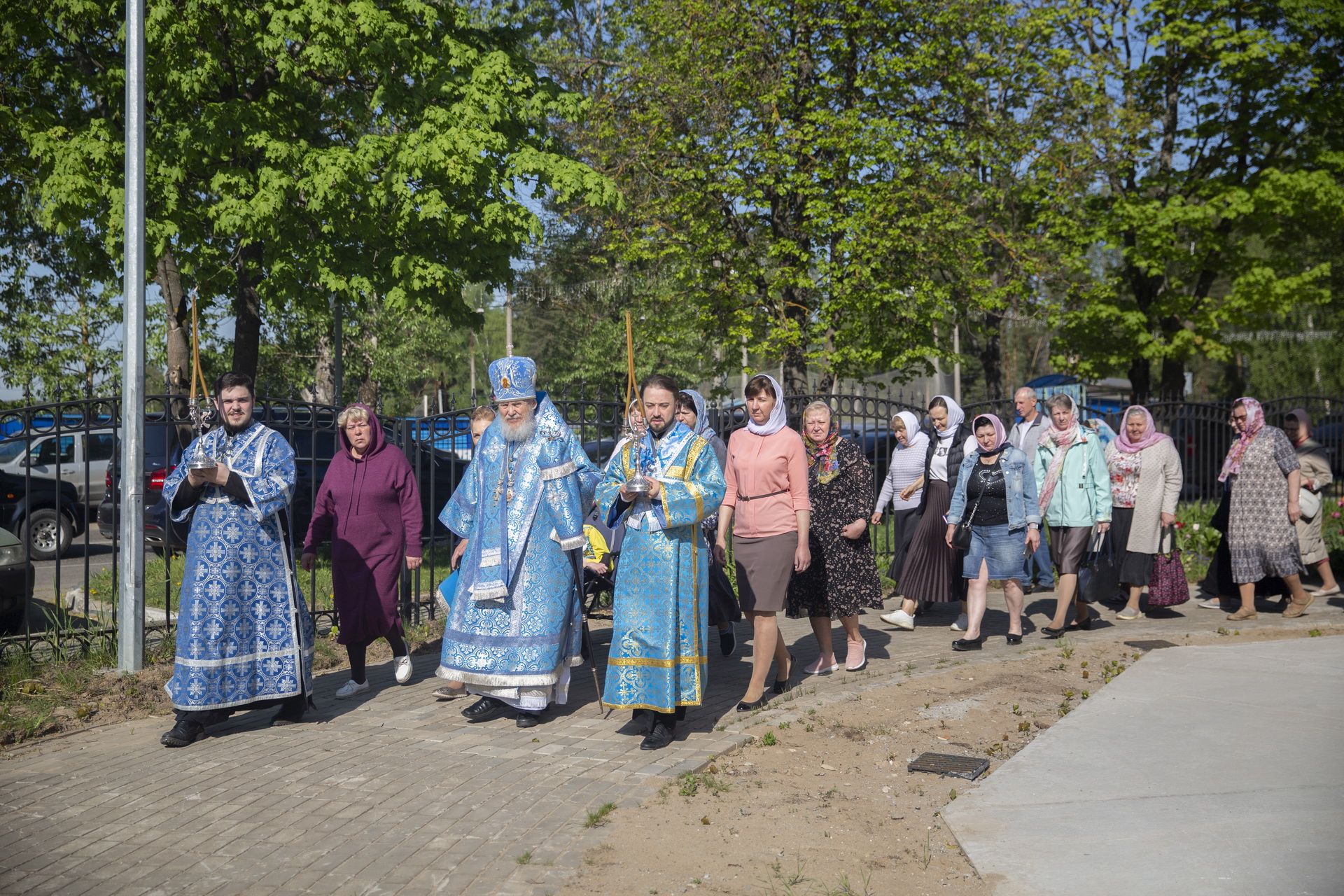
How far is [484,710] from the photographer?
6.84 meters

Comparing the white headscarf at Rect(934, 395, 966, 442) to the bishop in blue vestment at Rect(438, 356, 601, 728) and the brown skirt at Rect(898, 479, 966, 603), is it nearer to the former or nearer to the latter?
the brown skirt at Rect(898, 479, 966, 603)

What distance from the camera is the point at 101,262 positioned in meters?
15.2

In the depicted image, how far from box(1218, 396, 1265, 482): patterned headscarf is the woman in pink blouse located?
16.7 feet

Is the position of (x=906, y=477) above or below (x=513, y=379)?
Result: below

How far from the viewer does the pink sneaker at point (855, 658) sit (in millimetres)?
8008

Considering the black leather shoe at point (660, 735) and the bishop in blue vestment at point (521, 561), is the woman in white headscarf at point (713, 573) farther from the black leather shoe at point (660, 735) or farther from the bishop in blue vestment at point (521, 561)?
the black leather shoe at point (660, 735)

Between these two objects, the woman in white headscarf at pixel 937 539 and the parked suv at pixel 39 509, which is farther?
the parked suv at pixel 39 509

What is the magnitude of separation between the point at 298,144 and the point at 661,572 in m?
9.61

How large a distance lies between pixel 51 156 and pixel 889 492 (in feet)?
32.3

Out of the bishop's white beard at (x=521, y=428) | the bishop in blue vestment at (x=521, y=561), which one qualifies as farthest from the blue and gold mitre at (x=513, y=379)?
the bishop's white beard at (x=521, y=428)

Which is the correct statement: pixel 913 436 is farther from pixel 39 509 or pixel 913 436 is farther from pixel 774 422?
pixel 39 509

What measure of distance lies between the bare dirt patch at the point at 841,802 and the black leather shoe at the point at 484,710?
62.1 inches

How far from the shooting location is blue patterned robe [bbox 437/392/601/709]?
21.8ft

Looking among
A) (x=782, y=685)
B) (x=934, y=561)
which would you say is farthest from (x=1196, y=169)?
(x=782, y=685)
